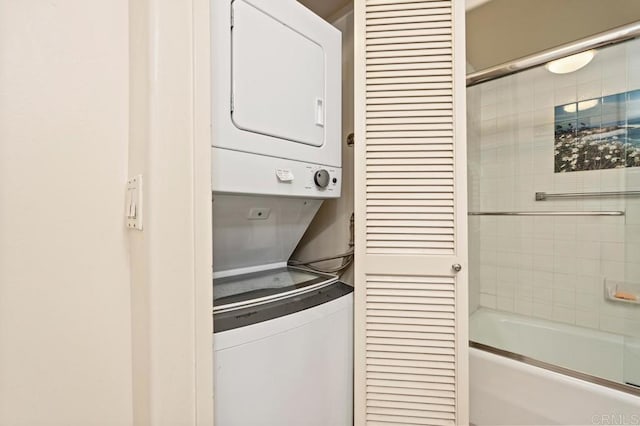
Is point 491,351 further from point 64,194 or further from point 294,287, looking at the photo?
point 64,194

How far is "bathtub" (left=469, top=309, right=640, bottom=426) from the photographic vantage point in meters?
1.17

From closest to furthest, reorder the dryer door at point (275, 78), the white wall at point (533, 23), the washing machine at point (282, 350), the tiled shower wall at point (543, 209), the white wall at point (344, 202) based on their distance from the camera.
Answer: the washing machine at point (282, 350) < the dryer door at point (275, 78) < the white wall at point (533, 23) < the white wall at point (344, 202) < the tiled shower wall at point (543, 209)

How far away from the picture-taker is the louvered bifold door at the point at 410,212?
1.12m

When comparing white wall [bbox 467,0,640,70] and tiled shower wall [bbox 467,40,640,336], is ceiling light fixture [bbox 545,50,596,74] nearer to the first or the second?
tiled shower wall [bbox 467,40,640,336]

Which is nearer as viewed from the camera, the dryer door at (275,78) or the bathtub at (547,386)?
the dryer door at (275,78)

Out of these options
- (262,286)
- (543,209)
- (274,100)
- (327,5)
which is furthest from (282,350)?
(543,209)

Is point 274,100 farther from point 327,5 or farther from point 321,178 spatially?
point 327,5

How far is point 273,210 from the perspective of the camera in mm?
1175

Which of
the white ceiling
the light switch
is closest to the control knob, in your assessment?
the light switch

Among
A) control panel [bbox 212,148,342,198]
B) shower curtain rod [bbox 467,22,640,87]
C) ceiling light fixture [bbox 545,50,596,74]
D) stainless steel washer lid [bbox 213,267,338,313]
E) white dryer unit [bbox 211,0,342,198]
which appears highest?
ceiling light fixture [bbox 545,50,596,74]

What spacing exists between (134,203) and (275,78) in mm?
644

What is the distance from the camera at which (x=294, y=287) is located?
1.11 metres

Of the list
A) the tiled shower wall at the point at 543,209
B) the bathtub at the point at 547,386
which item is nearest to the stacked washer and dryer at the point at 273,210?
the bathtub at the point at 547,386

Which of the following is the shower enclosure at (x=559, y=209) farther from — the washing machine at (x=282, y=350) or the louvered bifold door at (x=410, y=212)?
the washing machine at (x=282, y=350)
